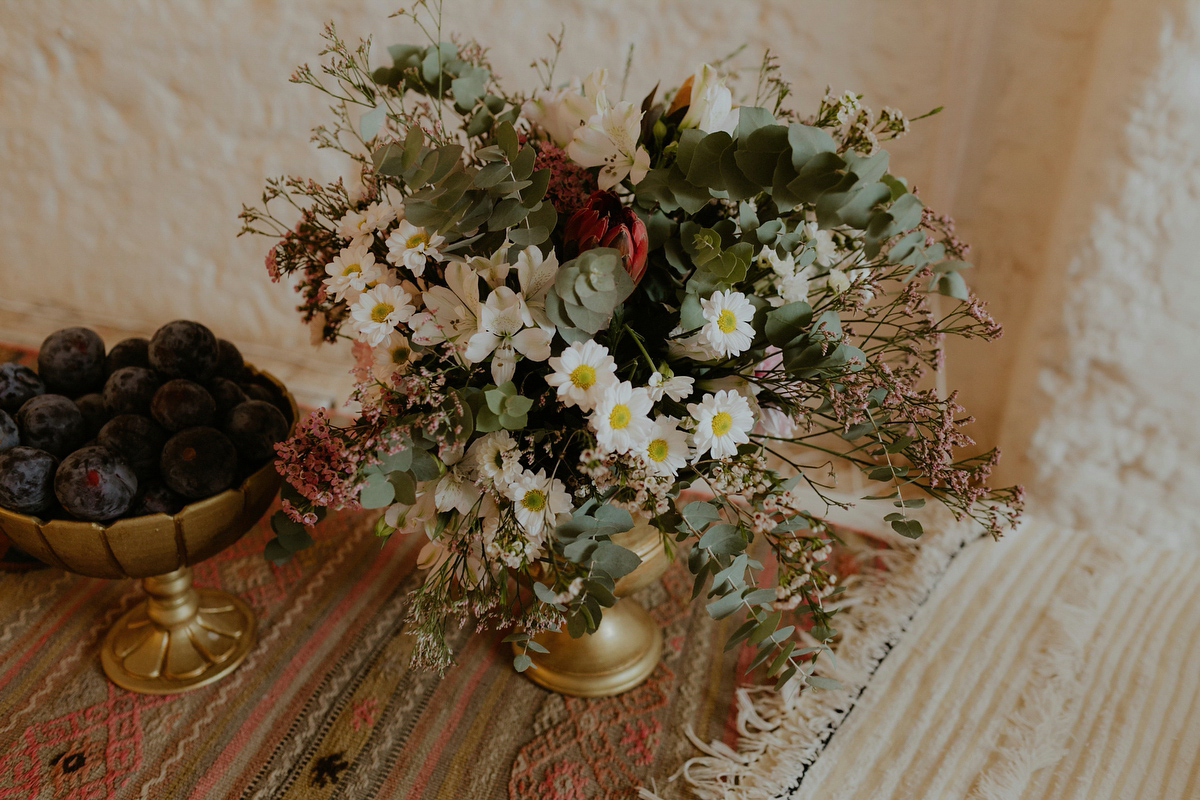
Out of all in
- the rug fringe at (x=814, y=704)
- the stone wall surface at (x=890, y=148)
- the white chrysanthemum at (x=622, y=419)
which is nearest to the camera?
the white chrysanthemum at (x=622, y=419)

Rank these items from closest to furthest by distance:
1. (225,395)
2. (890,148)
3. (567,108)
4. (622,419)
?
1. (622,419)
2. (567,108)
3. (225,395)
4. (890,148)

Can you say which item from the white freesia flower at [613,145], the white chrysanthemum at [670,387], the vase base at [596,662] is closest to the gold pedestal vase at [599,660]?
the vase base at [596,662]

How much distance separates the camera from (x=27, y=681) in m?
0.73

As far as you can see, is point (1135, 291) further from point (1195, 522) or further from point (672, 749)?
point (672, 749)

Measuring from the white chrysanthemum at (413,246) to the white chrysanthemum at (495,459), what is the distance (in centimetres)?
13

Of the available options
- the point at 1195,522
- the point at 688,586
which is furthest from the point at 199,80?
the point at 1195,522

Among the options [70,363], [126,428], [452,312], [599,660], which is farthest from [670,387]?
[70,363]

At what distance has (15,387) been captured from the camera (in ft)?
2.21

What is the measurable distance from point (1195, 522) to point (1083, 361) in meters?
0.32

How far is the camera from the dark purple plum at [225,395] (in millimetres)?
695

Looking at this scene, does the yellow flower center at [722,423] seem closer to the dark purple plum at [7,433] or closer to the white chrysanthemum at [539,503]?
the white chrysanthemum at [539,503]

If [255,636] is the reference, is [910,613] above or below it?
above

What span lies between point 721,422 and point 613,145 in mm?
221

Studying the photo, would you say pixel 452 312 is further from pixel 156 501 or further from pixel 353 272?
pixel 156 501
